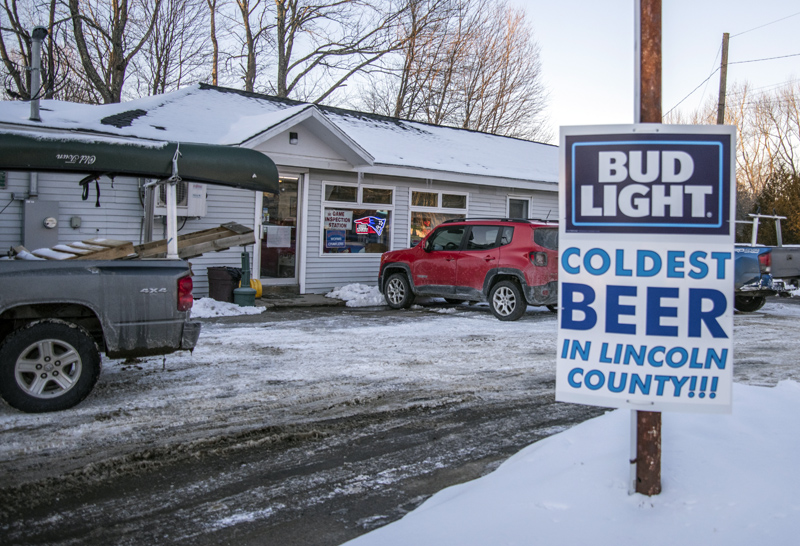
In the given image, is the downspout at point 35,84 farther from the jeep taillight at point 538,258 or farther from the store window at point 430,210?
the store window at point 430,210

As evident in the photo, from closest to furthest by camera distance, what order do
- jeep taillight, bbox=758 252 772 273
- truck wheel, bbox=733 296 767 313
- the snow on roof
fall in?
the snow on roof → jeep taillight, bbox=758 252 772 273 → truck wheel, bbox=733 296 767 313

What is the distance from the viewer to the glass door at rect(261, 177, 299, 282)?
46.6ft

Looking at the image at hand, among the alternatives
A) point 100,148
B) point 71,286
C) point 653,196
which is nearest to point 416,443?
point 653,196

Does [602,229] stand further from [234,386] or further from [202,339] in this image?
[202,339]

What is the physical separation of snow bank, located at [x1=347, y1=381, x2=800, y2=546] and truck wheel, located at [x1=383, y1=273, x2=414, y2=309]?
8.53 meters

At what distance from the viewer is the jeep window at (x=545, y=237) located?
1107 cm

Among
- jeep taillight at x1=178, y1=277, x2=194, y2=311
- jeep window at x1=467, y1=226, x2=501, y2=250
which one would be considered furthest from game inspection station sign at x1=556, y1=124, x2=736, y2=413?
jeep window at x1=467, y1=226, x2=501, y2=250

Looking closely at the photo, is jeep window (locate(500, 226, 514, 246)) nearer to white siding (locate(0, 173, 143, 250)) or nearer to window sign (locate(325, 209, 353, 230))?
window sign (locate(325, 209, 353, 230))

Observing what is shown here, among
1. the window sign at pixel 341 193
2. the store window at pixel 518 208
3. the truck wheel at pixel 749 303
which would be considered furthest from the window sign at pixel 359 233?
the truck wheel at pixel 749 303

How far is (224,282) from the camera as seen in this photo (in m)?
12.4

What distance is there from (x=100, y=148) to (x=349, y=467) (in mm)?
4114

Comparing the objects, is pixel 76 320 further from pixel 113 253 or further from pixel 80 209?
pixel 80 209

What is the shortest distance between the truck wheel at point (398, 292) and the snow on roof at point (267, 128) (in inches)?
114

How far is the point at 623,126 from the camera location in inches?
127
